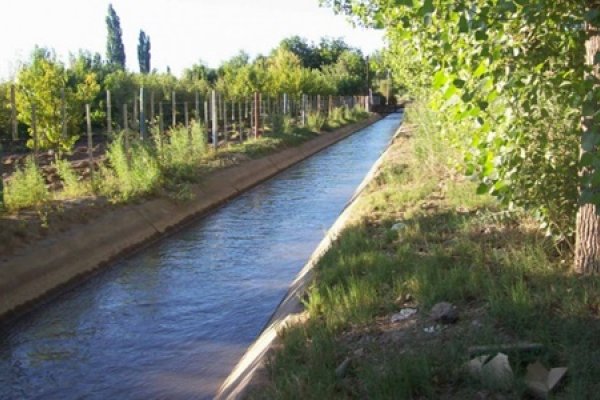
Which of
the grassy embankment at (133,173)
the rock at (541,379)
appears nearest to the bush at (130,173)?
the grassy embankment at (133,173)

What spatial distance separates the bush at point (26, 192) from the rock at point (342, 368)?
8466 millimetres

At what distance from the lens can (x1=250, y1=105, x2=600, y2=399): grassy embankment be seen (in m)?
4.43

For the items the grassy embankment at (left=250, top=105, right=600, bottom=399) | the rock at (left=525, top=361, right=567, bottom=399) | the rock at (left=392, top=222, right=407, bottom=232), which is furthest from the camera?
the rock at (left=392, top=222, right=407, bottom=232)

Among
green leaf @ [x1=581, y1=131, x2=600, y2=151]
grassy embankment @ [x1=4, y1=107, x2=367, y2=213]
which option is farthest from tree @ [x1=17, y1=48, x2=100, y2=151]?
green leaf @ [x1=581, y1=131, x2=600, y2=151]

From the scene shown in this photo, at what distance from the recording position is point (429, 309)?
5812 millimetres

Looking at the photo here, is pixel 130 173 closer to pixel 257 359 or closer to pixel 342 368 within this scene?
pixel 257 359

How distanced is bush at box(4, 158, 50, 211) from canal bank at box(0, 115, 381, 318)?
92 centimetres

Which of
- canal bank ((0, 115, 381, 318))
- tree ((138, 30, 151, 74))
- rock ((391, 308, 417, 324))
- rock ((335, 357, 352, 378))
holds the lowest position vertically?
canal bank ((0, 115, 381, 318))

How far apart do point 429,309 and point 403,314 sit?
0.24 metres

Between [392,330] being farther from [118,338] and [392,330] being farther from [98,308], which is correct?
[98,308]

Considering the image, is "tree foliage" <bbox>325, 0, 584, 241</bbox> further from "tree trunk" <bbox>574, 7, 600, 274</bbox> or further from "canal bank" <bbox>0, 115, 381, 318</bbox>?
"canal bank" <bbox>0, 115, 381, 318</bbox>

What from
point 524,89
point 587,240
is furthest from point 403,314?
point 524,89

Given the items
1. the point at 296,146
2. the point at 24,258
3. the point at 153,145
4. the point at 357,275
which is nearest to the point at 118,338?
the point at 24,258

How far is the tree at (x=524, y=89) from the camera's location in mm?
4781
